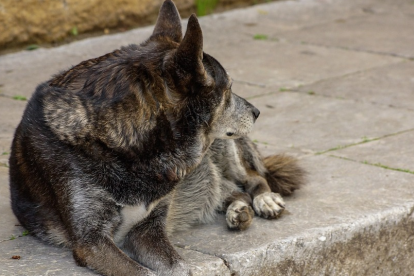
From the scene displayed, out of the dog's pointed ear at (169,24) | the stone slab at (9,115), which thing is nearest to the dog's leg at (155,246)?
the dog's pointed ear at (169,24)

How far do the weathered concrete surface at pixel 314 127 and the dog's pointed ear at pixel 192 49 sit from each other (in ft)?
3.44

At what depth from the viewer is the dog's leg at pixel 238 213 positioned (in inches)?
166

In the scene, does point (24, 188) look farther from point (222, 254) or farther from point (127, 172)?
point (222, 254)

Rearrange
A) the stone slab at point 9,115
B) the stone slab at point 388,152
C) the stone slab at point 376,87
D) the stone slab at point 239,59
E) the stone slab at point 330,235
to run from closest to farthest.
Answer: the stone slab at point 330,235
the stone slab at point 388,152
the stone slab at point 9,115
the stone slab at point 376,87
the stone slab at point 239,59

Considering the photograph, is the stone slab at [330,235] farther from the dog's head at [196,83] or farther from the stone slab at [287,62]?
the stone slab at [287,62]

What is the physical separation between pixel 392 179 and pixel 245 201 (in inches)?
43.7

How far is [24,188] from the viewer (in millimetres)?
3938

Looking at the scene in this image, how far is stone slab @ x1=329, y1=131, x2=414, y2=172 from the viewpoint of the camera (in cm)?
533

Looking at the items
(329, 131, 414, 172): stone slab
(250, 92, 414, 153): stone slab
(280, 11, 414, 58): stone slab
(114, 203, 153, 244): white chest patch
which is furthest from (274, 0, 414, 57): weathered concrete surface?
(114, 203, 153, 244): white chest patch

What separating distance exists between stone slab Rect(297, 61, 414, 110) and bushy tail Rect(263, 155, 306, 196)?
7.09ft

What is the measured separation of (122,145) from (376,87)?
4.28m

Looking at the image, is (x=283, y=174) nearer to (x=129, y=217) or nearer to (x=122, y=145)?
(x=129, y=217)

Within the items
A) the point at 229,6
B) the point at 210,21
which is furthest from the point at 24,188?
the point at 229,6

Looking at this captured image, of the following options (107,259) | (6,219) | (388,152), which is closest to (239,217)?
(107,259)
